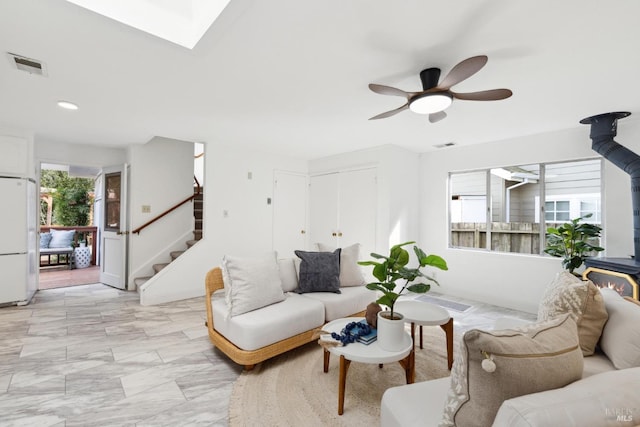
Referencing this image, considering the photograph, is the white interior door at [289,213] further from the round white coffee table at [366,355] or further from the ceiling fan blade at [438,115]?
the round white coffee table at [366,355]

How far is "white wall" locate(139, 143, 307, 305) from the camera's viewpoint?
4273mm

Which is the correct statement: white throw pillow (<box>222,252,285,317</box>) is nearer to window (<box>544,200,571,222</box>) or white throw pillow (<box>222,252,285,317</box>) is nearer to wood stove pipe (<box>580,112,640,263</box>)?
wood stove pipe (<box>580,112,640,263</box>)

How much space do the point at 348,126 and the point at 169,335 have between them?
10.2ft

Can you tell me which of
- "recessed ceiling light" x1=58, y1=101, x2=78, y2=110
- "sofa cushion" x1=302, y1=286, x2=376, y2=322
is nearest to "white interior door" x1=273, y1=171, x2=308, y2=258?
"sofa cushion" x1=302, y1=286, x2=376, y2=322

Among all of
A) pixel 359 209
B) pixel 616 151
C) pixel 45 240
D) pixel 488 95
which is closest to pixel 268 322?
pixel 488 95

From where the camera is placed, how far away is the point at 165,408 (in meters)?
1.90

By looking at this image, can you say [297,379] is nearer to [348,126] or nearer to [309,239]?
[348,126]

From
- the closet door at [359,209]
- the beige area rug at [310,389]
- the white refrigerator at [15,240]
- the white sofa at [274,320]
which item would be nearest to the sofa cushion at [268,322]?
the white sofa at [274,320]

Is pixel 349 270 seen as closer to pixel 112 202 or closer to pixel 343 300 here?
pixel 343 300

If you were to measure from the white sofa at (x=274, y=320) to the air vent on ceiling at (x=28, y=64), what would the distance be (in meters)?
2.09

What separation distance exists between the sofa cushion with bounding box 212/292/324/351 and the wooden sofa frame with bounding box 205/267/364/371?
1.2 inches

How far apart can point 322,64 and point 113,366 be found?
292 cm

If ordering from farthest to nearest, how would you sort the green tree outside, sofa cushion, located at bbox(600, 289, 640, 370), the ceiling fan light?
the green tree outside → the ceiling fan light → sofa cushion, located at bbox(600, 289, 640, 370)

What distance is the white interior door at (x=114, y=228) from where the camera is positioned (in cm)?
480
